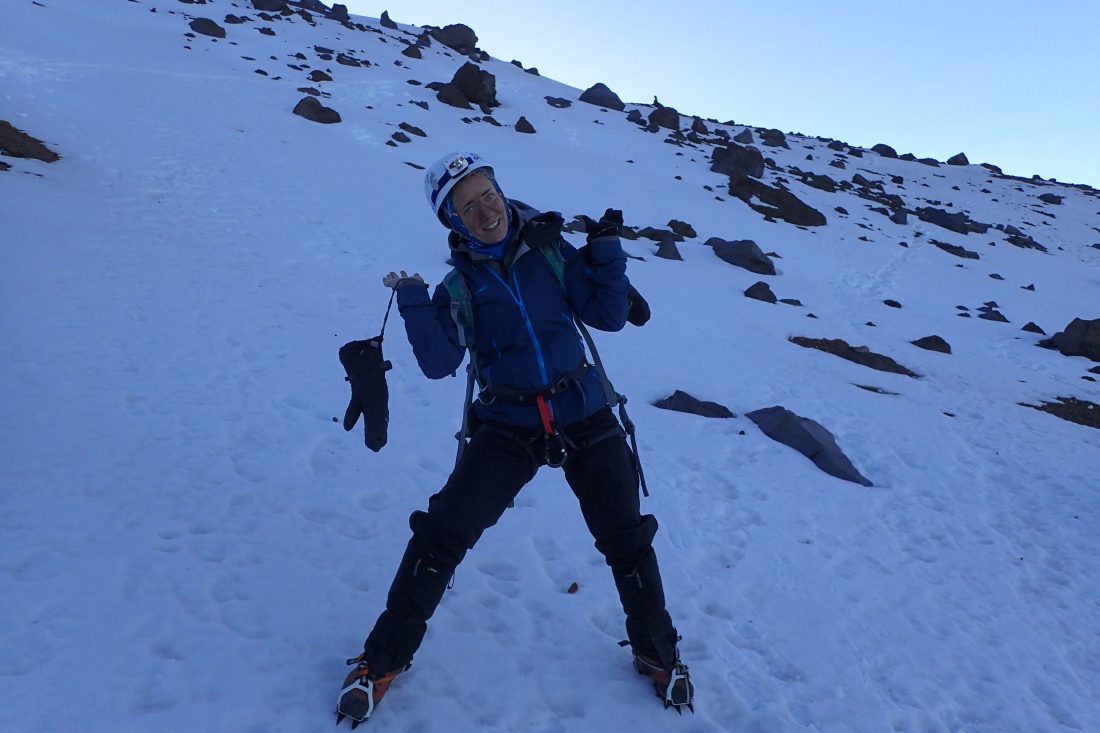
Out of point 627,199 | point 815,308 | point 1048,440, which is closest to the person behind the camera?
point 1048,440

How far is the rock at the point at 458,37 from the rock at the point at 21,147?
2064 inches

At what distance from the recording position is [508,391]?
3320 mm

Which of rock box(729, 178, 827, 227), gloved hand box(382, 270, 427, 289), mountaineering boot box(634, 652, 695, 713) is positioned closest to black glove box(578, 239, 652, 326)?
gloved hand box(382, 270, 427, 289)

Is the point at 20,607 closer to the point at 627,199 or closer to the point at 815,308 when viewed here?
the point at 815,308

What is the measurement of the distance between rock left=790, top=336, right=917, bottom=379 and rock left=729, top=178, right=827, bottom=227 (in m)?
19.3

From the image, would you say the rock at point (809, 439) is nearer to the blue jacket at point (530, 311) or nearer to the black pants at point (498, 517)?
the black pants at point (498, 517)

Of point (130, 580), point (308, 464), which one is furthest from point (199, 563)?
point (308, 464)

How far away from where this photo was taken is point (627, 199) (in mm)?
29672

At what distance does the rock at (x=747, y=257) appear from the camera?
22.7 metres

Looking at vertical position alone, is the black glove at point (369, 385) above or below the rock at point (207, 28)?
below

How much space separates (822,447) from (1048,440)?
4.46 metres

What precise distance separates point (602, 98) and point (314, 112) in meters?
33.4

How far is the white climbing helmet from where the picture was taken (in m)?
3.22

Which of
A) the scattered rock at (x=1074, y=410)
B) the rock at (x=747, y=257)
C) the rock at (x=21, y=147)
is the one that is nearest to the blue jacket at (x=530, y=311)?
the scattered rock at (x=1074, y=410)
